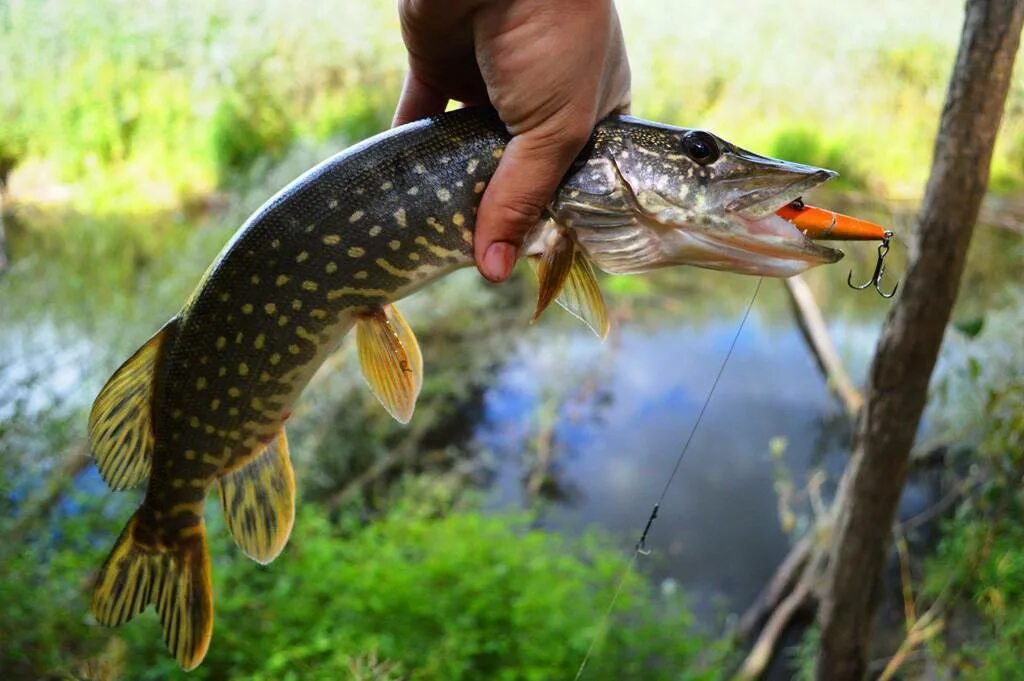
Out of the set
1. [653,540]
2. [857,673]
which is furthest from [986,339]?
[857,673]

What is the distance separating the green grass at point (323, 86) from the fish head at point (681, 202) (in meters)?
5.10

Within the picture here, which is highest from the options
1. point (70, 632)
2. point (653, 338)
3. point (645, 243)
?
point (645, 243)

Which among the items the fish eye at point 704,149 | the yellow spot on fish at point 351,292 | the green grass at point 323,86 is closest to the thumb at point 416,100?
the yellow spot on fish at point 351,292

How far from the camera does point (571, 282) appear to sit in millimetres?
1126

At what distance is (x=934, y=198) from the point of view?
1874 millimetres

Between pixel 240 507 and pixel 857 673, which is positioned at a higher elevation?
pixel 240 507

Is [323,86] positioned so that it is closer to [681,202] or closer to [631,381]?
[631,381]

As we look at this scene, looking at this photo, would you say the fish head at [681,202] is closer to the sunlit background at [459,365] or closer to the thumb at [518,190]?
the thumb at [518,190]

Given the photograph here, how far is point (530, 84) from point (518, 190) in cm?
12

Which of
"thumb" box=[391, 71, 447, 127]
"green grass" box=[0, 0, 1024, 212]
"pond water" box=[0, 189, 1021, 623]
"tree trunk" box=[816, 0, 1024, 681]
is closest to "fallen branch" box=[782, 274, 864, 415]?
"pond water" box=[0, 189, 1021, 623]

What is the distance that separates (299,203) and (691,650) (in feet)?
5.76

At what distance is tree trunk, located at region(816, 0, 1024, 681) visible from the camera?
5.76 ft

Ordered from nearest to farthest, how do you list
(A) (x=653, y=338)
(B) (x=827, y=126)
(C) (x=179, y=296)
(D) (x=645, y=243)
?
(D) (x=645, y=243), (C) (x=179, y=296), (A) (x=653, y=338), (B) (x=827, y=126)

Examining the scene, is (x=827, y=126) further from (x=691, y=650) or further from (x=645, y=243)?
(x=645, y=243)
